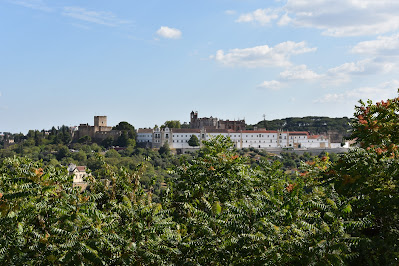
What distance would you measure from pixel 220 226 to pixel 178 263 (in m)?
1.13

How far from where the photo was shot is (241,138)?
131000 mm

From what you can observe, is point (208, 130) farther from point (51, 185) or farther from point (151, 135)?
point (51, 185)

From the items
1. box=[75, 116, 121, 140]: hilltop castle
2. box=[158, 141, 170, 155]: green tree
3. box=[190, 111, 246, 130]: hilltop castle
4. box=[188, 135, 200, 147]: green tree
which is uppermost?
box=[190, 111, 246, 130]: hilltop castle

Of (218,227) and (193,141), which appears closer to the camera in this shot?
(218,227)

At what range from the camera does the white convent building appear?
129000 millimetres

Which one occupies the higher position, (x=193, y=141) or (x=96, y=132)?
(x=96, y=132)

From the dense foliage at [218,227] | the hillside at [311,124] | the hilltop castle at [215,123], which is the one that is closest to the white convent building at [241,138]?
the hilltop castle at [215,123]

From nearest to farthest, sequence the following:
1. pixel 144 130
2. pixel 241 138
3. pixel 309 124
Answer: pixel 241 138 → pixel 144 130 → pixel 309 124

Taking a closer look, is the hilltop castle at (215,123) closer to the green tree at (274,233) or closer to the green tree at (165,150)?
the green tree at (165,150)

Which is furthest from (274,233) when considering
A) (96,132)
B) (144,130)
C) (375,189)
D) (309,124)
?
(309,124)

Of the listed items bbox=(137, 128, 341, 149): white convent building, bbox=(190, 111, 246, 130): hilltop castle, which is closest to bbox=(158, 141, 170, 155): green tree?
bbox=(137, 128, 341, 149): white convent building

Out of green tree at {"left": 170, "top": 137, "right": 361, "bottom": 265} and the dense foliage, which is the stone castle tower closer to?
the dense foliage

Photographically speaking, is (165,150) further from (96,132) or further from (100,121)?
(100,121)

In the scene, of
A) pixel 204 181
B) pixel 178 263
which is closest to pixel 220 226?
pixel 178 263
